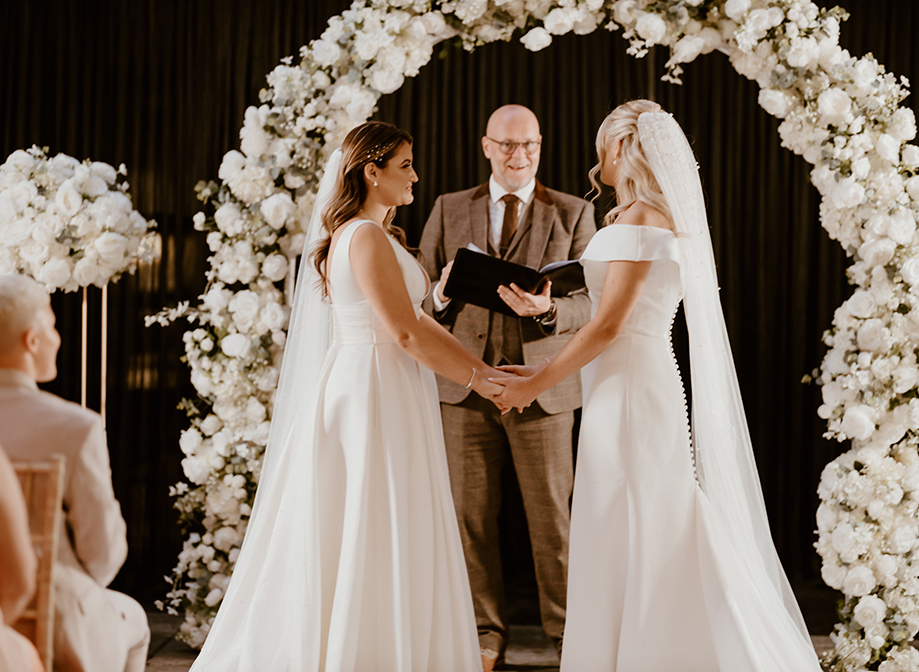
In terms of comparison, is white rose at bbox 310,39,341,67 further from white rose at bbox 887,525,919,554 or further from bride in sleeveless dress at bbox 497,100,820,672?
white rose at bbox 887,525,919,554

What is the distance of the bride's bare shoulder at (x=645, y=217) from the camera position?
3.02m

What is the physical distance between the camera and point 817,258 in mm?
4734

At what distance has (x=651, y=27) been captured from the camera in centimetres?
356

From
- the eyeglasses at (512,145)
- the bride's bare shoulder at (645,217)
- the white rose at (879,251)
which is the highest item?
the eyeglasses at (512,145)

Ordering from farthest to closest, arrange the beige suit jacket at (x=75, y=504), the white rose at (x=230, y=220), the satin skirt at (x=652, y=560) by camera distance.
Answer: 1. the white rose at (x=230, y=220)
2. the satin skirt at (x=652, y=560)
3. the beige suit jacket at (x=75, y=504)

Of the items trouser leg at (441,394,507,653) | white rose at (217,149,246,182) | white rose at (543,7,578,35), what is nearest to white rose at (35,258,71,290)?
white rose at (217,149,246,182)

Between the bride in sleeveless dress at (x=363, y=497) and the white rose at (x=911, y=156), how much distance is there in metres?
1.96

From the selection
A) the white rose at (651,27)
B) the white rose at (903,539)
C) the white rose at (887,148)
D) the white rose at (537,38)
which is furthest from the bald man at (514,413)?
the white rose at (903,539)

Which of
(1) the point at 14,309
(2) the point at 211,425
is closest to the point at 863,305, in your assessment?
(2) the point at 211,425

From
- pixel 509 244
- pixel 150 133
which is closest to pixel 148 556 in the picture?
pixel 150 133

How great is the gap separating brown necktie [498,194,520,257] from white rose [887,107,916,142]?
1.55m

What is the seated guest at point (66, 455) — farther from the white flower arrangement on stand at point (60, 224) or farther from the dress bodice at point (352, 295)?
the white flower arrangement on stand at point (60, 224)

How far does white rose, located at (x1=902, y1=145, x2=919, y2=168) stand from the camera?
355 centimetres

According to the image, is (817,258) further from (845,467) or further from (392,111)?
(392,111)
